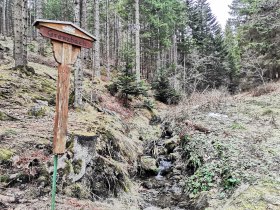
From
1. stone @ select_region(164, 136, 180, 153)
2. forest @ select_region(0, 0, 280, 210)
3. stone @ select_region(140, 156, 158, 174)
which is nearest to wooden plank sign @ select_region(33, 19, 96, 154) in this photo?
forest @ select_region(0, 0, 280, 210)

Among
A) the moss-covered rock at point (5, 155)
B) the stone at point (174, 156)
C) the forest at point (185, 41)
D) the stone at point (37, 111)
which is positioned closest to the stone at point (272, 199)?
the stone at point (174, 156)

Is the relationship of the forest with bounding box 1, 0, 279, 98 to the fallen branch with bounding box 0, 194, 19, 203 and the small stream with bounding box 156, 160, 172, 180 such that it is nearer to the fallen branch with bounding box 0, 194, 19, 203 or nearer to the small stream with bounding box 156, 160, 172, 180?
the small stream with bounding box 156, 160, 172, 180

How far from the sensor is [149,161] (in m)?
8.16

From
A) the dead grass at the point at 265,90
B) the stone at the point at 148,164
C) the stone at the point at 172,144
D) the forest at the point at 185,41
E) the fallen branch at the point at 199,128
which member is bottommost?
the stone at the point at 148,164

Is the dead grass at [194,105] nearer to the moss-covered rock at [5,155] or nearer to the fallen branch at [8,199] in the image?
the moss-covered rock at [5,155]

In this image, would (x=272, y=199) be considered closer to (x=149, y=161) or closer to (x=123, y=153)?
(x=123, y=153)

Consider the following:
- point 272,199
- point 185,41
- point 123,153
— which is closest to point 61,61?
point 123,153

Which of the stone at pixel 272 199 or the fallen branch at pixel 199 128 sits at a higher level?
the fallen branch at pixel 199 128

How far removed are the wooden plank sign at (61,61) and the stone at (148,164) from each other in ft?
14.2

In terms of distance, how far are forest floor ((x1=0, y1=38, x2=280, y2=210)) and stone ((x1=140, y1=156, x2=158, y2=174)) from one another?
3cm

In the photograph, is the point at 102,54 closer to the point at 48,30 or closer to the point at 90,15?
the point at 90,15

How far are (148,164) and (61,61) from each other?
503cm

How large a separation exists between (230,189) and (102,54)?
3037cm

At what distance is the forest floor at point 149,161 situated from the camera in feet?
14.4
